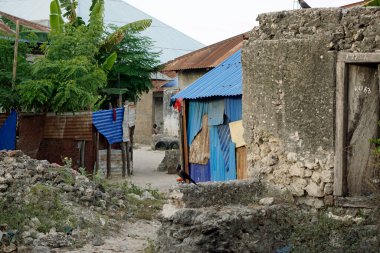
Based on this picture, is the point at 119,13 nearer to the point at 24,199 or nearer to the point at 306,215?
the point at 24,199

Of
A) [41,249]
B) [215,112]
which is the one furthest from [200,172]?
[41,249]

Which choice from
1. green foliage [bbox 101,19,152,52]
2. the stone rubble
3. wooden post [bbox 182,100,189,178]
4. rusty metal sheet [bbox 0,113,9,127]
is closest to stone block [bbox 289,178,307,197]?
the stone rubble

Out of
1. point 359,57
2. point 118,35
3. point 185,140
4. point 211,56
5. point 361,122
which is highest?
point 118,35

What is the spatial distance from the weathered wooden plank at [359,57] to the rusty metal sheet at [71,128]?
10815mm

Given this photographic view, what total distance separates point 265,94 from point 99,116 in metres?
10.2

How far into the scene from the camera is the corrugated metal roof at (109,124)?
18.5 meters

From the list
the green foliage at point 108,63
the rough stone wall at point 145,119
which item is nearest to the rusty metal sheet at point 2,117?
the green foliage at point 108,63

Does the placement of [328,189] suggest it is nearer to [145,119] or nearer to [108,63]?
[108,63]

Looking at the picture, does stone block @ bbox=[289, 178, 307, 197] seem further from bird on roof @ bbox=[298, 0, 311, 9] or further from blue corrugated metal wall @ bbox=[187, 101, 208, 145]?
blue corrugated metal wall @ bbox=[187, 101, 208, 145]

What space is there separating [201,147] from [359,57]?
792cm

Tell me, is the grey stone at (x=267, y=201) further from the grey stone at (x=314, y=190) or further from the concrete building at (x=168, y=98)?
the concrete building at (x=168, y=98)

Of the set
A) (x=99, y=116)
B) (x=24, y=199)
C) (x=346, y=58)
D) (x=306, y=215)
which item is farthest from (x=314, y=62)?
(x=99, y=116)

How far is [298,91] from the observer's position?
27.9 feet

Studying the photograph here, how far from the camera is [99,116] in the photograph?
61.0ft
